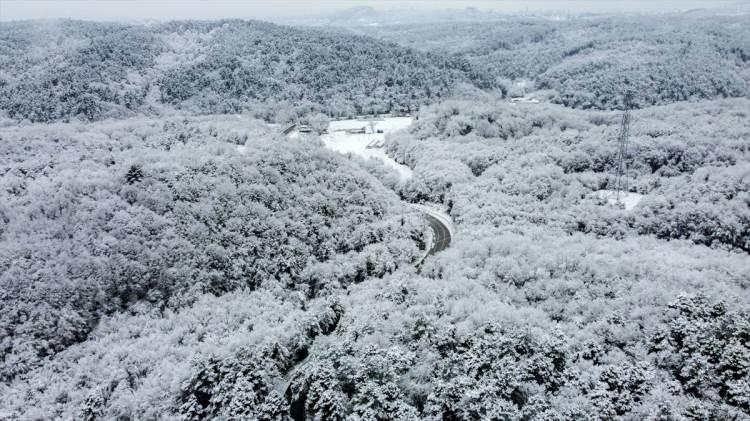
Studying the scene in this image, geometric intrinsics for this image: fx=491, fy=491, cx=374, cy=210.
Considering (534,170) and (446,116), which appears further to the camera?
(446,116)

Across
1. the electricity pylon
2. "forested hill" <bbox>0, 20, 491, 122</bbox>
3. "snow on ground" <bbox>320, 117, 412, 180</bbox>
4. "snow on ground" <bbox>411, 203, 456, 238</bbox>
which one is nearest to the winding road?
"snow on ground" <bbox>411, 203, 456, 238</bbox>

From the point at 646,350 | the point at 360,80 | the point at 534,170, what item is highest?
the point at 360,80

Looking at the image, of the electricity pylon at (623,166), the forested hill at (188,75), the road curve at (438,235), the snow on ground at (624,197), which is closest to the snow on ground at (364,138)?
the forested hill at (188,75)

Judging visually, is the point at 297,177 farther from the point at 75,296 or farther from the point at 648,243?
the point at 648,243

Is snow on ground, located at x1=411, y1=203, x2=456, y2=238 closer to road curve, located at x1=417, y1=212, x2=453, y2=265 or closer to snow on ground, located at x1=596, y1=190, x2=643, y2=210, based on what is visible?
road curve, located at x1=417, y1=212, x2=453, y2=265

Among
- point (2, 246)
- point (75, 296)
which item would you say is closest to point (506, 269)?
point (75, 296)

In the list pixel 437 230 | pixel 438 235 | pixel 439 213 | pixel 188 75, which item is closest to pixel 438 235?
pixel 438 235

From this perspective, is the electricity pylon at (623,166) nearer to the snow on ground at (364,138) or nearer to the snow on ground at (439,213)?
the snow on ground at (439,213)
